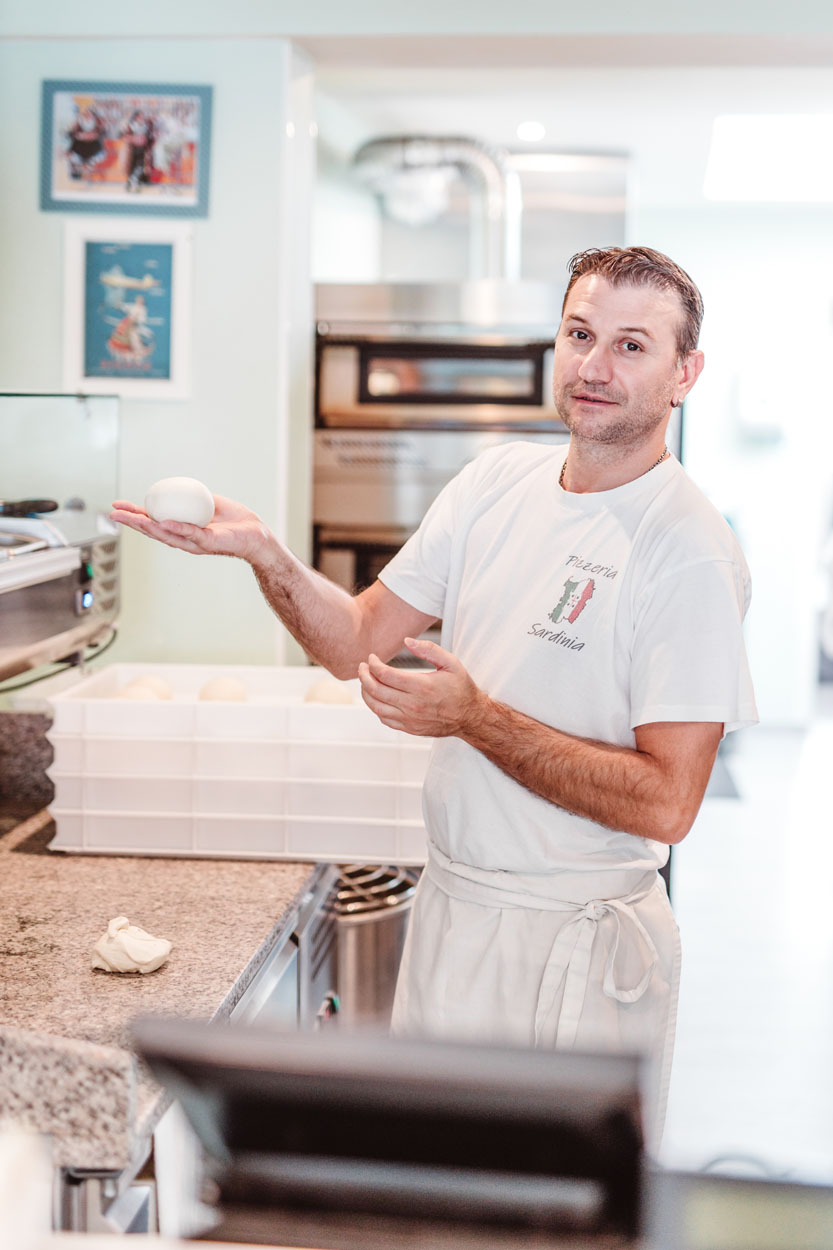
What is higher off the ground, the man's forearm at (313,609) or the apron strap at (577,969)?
the man's forearm at (313,609)

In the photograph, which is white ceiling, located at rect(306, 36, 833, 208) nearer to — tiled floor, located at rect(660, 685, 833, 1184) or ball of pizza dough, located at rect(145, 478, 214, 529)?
ball of pizza dough, located at rect(145, 478, 214, 529)

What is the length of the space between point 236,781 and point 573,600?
2.21 ft

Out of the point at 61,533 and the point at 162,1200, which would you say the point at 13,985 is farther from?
the point at 61,533

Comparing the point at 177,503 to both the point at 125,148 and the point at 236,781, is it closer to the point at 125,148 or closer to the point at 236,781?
the point at 236,781

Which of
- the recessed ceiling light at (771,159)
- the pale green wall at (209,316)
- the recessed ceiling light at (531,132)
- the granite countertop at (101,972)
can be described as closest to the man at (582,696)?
the granite countertop at (101,972)

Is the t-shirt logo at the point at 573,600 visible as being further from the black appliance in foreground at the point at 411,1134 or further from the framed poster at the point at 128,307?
the framed poster at the point at 128,307

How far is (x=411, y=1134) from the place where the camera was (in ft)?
2.06

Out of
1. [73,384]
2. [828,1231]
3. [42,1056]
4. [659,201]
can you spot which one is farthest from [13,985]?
[659,201]

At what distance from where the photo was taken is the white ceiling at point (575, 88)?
258cm

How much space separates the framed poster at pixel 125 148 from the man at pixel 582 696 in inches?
55.2

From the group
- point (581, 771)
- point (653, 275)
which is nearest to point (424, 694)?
point (581, 771)

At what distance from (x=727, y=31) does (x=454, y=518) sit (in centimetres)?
153

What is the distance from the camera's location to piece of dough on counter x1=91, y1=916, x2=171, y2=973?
1.38 m

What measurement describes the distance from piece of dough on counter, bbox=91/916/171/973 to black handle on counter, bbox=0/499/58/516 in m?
0.63
